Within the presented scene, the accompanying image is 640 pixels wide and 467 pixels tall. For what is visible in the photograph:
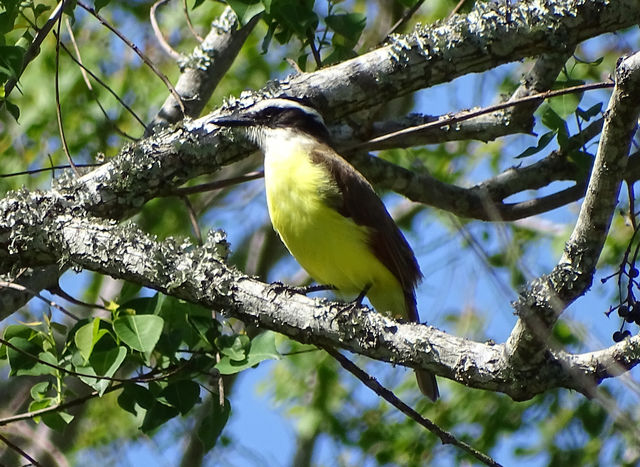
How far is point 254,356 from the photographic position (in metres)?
4.13

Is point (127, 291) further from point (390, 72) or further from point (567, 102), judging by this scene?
point (567, 102)

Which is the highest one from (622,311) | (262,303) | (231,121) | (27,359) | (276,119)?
(276,119)

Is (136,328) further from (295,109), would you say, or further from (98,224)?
(295,109)

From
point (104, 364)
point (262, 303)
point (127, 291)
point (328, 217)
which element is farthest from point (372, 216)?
point (104, 364)

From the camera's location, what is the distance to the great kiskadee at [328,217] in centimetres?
491

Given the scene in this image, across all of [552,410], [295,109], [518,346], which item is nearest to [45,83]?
[295,109]

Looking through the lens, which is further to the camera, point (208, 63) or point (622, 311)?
point (208, 63)

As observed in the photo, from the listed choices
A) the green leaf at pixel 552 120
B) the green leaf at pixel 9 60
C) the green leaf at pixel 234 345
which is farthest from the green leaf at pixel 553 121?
the green leaf at pixel 9 60

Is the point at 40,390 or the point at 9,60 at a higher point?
the point at 9,60

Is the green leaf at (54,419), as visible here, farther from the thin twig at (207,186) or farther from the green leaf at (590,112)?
the green leaf at (590,112)

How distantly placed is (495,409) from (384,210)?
2.26 metres

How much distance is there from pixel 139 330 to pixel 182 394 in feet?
1.35

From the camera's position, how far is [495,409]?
6.87 metres

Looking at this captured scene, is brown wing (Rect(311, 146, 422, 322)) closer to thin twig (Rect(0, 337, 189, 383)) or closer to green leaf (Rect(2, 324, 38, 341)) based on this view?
thin twig (Rect(0, 337, 189, 383))
